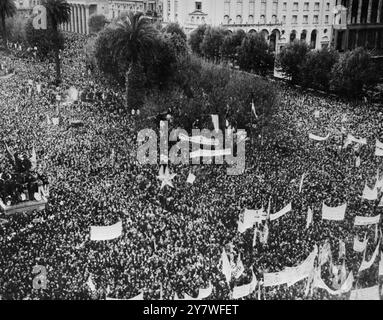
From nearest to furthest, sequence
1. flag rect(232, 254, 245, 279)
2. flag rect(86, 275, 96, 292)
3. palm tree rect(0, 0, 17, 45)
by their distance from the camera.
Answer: flag rect(86, 275, 96, 292) < flag rect(232, 254, 245, 279) < palm tree rect(0, 0, 17, 45)

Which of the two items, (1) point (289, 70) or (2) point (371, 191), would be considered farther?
(1) point (289, 70)

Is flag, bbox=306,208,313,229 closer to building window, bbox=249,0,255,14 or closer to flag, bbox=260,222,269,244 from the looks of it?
flag, bbox=260,222,269,244

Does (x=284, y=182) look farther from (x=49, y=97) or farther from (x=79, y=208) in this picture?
(x=49, y=97)

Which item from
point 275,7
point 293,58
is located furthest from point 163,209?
point 275,7

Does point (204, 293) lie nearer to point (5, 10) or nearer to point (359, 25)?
point (5, 10)

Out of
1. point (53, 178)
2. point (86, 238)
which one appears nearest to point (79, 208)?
point (86, 238)

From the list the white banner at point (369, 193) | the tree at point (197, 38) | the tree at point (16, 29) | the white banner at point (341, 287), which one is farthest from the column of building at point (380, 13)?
the white banner at point (341, 287)

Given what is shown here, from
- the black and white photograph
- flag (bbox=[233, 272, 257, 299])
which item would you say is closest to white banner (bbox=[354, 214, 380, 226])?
the black and white photograph
